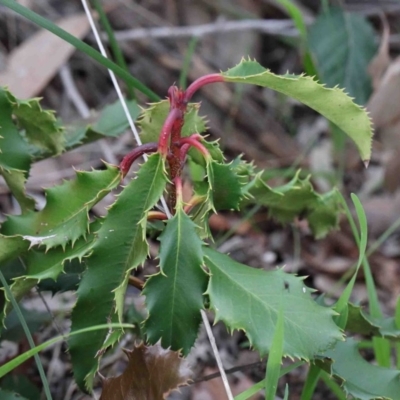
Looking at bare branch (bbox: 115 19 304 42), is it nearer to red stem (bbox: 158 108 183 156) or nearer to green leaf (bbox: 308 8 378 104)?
green leaf (bbox: 308 8 378 104)

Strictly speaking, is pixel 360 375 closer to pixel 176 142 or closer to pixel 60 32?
pixel 176 142

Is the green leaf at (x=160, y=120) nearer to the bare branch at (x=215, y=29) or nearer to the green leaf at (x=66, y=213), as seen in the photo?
the green leaf at (x=66, y=213)

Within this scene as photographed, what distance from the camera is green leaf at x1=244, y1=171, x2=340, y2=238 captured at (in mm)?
1101

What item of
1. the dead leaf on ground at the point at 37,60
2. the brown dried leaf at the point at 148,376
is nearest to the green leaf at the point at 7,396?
the brown dried leaf at the point at 148,376

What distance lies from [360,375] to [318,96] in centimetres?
40

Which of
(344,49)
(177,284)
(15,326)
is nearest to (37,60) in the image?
(344,49)

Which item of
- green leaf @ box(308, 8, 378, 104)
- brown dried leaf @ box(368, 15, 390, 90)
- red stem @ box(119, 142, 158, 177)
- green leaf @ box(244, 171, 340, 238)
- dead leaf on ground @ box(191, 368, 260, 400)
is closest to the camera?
red stem @ box(119, 142, 158, 177)

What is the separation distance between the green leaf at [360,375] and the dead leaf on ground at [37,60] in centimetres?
121

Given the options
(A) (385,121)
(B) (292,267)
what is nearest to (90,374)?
(B) (292,267)

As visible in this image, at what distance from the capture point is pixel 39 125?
1048 mm

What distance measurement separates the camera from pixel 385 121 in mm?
2131

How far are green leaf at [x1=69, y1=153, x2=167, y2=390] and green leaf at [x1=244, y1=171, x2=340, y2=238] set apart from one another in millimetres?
253

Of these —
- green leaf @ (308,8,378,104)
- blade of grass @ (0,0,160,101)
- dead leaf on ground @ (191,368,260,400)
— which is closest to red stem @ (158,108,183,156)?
blade of grass @ (0,0,160,101)

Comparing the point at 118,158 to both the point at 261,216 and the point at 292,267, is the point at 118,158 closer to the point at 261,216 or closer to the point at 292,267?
the point at 261,216
